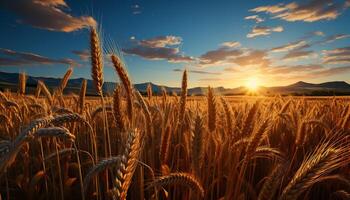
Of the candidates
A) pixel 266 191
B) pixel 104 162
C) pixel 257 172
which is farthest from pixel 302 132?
pixel 104 162

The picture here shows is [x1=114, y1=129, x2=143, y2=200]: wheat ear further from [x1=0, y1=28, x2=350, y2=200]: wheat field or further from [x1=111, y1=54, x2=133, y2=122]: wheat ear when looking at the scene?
[x1=111, y1=54, x2=133, y2=122]: wheat ear

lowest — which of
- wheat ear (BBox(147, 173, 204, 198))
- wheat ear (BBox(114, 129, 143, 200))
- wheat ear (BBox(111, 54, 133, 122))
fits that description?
wheat ear (BBox(147, 173, 204, 198))

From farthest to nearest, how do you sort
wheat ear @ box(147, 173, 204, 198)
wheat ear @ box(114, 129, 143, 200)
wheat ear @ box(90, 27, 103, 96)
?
wheat ear @ box(90, 27, 103, 96) → wheat ear @ box(147, 173, 204, 198) → wheat ear @ box(114, 129, 143, 200)

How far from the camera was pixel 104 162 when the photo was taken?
130cm

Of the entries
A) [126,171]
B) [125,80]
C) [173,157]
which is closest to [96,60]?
[125,80]

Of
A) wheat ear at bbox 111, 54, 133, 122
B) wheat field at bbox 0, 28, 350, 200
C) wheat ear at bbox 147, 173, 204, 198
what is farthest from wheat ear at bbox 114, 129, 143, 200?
wheat ear at bbox 111, 54, 133, 122

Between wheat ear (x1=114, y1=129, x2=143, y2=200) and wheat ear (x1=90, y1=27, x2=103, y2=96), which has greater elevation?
wheat ear (x1=90, y1=27, x2=103, y2=96)

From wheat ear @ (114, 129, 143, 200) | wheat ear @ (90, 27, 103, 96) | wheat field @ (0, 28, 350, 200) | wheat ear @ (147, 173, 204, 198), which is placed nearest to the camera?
wheat ear @ (114, 129, 143, 200)

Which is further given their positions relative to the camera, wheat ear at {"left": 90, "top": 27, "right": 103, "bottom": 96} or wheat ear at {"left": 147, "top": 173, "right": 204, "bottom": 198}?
wheat ear at {"left": 90, "top": 27, "right": 103, "bottom": 96}

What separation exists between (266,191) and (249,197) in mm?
1015

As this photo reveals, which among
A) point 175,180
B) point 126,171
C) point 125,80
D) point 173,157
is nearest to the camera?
point 126,171

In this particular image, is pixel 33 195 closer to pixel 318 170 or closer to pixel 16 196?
pixel 16 196

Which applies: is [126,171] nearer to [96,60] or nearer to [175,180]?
[175,180]

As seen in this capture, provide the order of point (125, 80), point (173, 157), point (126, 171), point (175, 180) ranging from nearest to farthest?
point (126, 171), point (175, 180), point (125, 80), point (173, 157)
